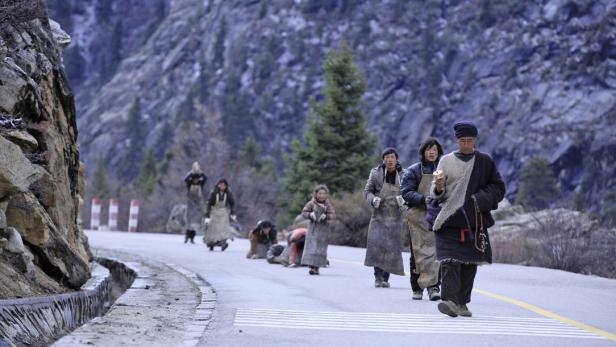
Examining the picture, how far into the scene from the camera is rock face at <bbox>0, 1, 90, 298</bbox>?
31.9ft

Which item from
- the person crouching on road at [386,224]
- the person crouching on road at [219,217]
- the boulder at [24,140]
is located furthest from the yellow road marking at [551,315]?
the person crouching on road at [219,217]

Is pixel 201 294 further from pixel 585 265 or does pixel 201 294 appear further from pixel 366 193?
pixel 585 265

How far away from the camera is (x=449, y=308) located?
10.2 metres

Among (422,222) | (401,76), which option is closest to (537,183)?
(401,76)

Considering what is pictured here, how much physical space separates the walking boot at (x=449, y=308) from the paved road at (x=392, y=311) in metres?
0.10

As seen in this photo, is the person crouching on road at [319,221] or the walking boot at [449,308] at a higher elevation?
the person crouching on road at [319,221]

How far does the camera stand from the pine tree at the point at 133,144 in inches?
5659

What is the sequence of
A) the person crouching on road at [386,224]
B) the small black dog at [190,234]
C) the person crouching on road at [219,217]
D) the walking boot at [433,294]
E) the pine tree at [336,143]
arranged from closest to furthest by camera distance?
the walking boot at [433,294] < the person crouching on road at [386,224] < the person crouching on road at [219,217] < the small black dog at [190,234] < the pine tree at [336,143]

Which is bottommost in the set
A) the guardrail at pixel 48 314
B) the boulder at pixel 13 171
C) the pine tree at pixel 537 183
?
the guardrail at pixel 48 314

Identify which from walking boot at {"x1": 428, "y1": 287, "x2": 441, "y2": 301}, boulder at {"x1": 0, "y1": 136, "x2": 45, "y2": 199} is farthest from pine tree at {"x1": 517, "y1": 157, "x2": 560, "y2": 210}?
boulder at {"x1": 0, "y1": 136, "x2": 45, "y2": 199}

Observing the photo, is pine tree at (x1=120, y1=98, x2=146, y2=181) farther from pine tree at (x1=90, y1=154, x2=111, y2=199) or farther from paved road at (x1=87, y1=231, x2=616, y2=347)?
paved road at (x1=87, y1=231, x2=616, y2=347)

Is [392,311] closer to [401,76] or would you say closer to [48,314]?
[48,314]

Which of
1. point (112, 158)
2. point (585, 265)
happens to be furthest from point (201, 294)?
point (112, 158)

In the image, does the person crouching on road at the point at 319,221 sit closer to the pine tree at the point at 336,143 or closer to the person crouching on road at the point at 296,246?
the person crouching on road at the point at 296,246
